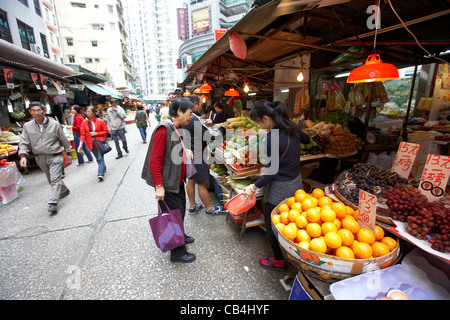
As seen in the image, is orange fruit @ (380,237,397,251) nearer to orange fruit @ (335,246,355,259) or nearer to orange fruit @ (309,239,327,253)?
orange fruit @ (335,246,355,259)

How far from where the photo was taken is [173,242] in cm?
233

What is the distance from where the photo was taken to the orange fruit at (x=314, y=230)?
164cm

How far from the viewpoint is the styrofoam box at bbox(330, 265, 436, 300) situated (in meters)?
1.26

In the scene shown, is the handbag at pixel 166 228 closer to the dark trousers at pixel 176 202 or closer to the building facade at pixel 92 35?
the dark trousers at pixel 176 202

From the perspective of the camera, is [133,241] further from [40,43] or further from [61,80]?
[40,43]

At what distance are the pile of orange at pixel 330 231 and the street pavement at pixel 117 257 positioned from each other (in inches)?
36.2

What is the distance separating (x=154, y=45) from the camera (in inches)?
3856

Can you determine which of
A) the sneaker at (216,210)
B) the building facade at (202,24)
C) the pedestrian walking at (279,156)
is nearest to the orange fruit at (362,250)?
the pedestrian walking at (279,156)

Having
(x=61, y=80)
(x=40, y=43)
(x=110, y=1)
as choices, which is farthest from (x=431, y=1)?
(x=110, y=1)

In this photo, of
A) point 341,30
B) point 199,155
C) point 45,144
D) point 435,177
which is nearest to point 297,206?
point 435,177

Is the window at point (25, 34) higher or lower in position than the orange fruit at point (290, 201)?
higher

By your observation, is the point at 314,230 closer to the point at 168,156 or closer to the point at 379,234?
the point at 379,234

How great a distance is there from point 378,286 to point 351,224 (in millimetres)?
462

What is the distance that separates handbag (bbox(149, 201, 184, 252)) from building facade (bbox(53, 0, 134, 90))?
3581 cm
